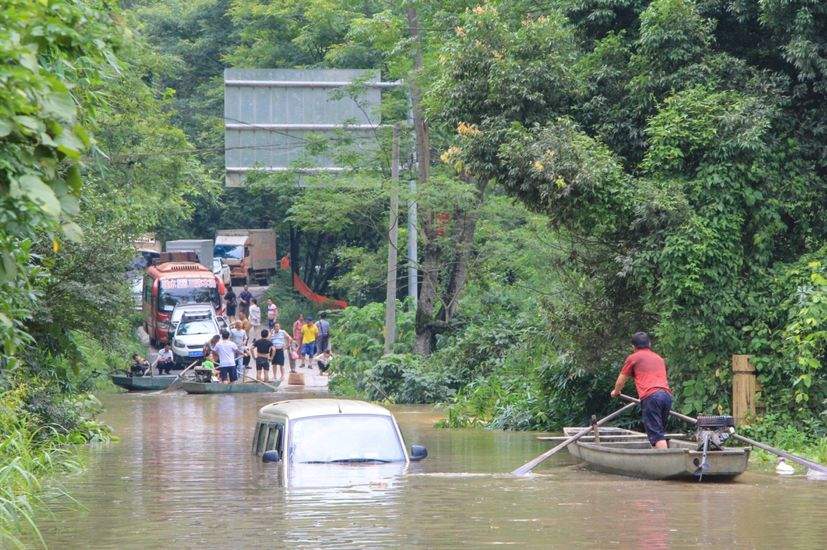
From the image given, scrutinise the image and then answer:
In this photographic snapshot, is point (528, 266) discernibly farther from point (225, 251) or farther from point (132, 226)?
point (225, 251)

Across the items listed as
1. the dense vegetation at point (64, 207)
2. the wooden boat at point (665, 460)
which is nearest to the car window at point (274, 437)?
the dense vegetation at point (64, 207)

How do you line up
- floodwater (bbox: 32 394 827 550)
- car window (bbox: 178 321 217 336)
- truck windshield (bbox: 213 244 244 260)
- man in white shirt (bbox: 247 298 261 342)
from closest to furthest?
floodwater (bbox: 32 394 827 550), car window (bbox: 178 321 217 336), man in white shirt (bbox: 247 298 261 342), truck windshield (bbox: 213 244 244 260)

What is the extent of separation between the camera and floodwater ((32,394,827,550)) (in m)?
10.6

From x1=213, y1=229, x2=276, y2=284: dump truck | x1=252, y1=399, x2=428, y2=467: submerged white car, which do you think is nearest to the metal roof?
x1=213, y1=229, x2=276, y2=284: dump truck

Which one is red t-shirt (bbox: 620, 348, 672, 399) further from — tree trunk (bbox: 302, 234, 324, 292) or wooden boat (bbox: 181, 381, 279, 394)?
tree trunk (bbox: 302, 234, 324, 292)

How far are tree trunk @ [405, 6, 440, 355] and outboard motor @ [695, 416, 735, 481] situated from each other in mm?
20636

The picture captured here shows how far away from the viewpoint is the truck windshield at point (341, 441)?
13625 mm

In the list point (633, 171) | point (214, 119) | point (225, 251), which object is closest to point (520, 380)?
point (633, 171)

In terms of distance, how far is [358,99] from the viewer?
3584cm

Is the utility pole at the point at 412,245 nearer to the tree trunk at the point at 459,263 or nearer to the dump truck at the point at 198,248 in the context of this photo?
the tree trunk at the point at 459,263

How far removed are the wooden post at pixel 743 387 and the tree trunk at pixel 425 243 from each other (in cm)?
1662

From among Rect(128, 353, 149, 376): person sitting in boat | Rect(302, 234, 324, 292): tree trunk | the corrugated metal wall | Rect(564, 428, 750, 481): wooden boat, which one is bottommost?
Rect(128, 353, 149, 376): person sitting in boat

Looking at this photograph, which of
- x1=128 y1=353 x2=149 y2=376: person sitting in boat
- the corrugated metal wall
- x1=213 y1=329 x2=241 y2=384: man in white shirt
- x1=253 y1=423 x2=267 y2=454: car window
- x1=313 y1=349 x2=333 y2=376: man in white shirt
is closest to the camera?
x1=253 y1=423 x2=267 y2=454: car window

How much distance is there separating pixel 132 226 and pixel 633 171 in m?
9.17
